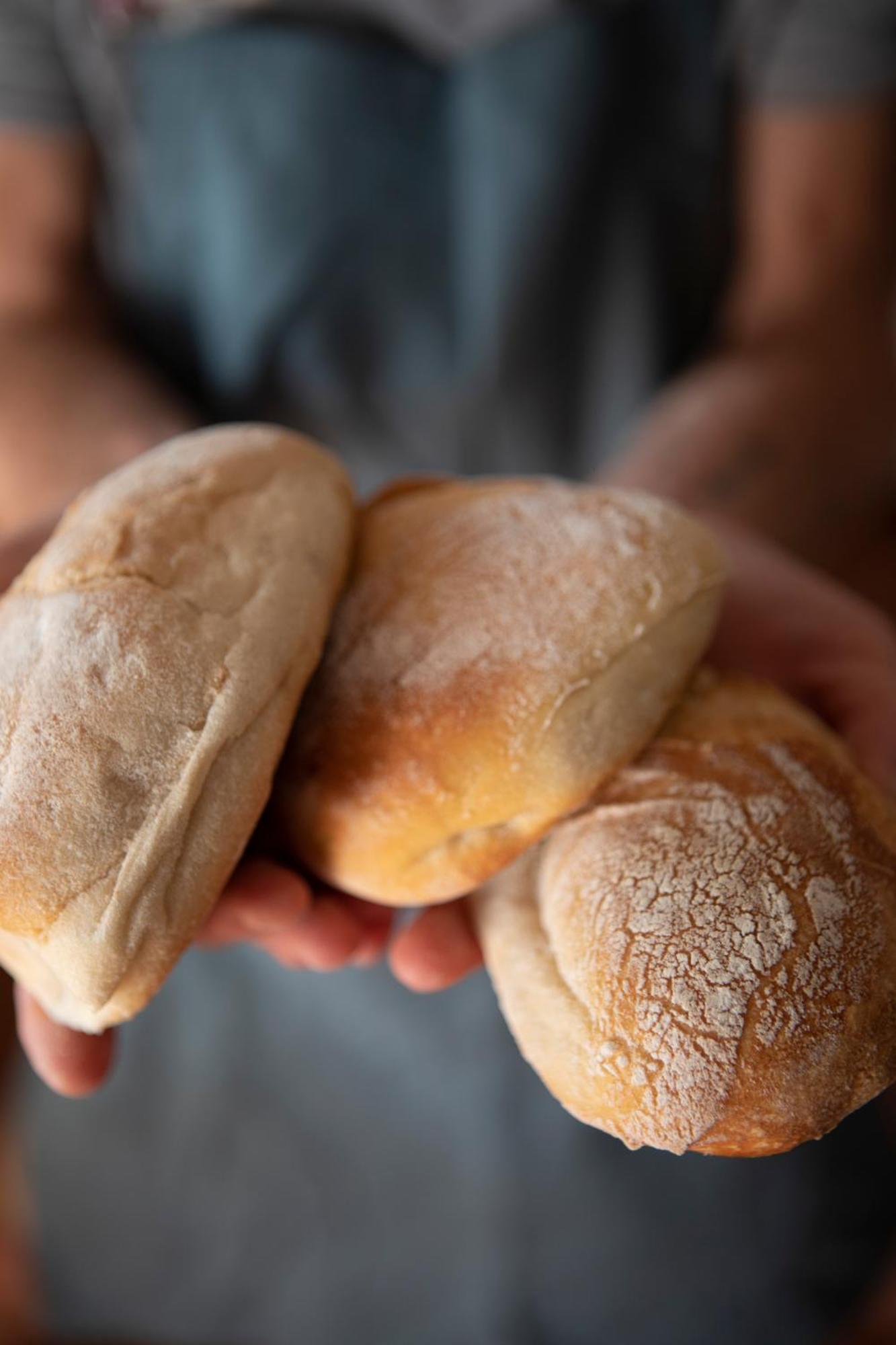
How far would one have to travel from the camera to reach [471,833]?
29.3 inches

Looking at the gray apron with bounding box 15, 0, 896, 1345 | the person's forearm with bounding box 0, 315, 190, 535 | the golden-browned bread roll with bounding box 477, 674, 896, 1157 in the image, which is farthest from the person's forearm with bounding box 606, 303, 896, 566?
the golden-browned bread roll with bounding box 477, 674, 896, 1157

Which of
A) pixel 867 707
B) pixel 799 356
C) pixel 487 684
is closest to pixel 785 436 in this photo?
pixel 799 356

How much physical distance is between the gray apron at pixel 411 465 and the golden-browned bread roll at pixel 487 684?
0.77 meters

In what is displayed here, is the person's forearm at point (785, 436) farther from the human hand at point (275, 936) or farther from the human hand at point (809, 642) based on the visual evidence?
the human hand at point (275, 936)

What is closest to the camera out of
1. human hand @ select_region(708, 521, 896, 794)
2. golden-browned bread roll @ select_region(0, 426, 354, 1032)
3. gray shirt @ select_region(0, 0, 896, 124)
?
golden-browned bread roll @ select_region(0, 426, 354, 1032)

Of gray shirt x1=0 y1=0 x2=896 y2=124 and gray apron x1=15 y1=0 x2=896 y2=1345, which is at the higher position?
gray shirt x1=0 y1=0 x2=896 y2=124

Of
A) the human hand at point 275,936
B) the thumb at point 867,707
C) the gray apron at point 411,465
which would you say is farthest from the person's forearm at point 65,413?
the thumb at point 867,707

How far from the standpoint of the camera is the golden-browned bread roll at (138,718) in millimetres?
633

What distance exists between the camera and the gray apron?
140cm

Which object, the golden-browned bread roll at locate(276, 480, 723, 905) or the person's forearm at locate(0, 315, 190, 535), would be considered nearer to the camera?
the golden-browned bread roll at locate(276, 480, 723, 905)

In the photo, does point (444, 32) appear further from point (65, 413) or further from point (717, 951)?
point (717, 951)

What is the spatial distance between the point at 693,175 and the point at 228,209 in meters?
0.64

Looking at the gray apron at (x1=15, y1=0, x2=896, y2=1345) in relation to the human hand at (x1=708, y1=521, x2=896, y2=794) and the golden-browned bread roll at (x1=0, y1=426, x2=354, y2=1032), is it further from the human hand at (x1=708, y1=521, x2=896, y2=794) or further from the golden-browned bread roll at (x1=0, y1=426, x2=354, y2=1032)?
the golden-browned bread roll at (x1=0, y1=426, x2=354, y2=1032)

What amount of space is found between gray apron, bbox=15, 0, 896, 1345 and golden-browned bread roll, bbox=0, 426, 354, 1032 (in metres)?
0.82
